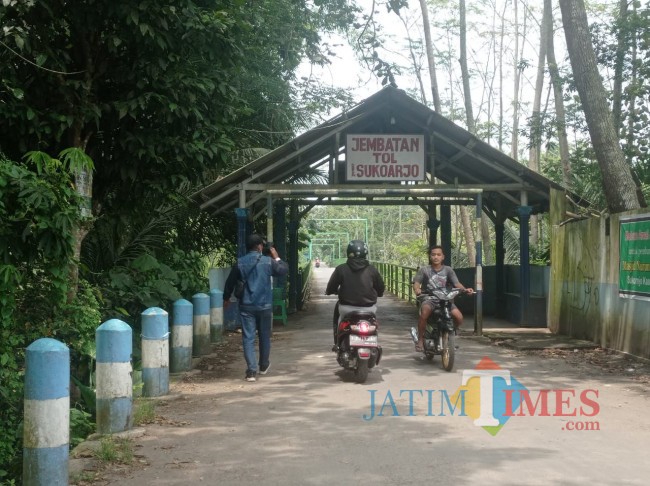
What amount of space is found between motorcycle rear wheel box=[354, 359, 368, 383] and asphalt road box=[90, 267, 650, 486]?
0.56 ft

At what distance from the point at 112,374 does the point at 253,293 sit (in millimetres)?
3275

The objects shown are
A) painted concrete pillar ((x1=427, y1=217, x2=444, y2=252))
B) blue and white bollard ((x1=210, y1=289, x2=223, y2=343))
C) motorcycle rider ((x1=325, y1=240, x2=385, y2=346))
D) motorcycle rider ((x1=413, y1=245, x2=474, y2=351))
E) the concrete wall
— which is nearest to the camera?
motorcycle rider ((x1=325, y1=240, x2=385, y2=346))

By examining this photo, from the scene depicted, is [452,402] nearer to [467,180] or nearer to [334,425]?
[334,425]

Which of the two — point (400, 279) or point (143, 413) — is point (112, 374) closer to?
point (143, 413)

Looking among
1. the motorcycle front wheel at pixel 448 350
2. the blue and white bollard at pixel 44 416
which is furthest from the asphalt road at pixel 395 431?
the blue and white bollard at pixel 44 416

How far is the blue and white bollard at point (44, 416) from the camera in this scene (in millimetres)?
5031

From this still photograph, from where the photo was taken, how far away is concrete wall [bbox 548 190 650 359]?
11086 millimetres

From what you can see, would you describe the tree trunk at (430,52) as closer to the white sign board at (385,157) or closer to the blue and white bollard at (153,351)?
the white sign board at (385,157)

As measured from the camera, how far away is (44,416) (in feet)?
16.6

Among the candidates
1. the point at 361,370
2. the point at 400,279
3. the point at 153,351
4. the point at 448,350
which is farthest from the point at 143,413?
the point at 400,279

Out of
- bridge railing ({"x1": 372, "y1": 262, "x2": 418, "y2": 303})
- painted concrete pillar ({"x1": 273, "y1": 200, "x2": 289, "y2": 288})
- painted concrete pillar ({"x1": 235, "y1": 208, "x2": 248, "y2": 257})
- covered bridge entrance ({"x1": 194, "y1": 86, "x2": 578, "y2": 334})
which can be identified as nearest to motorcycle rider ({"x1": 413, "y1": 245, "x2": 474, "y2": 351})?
covered bridge entrance ({"x1": 194, "y1": 86, "x2": 578, "y2": 334})

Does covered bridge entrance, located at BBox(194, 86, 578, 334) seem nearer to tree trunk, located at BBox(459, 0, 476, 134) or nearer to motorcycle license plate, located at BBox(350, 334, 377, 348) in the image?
motorcycle license plate, located at BBox(350, 334, 377, 348)

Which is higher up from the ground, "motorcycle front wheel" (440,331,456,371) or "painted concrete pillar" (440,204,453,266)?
"painted concrete pillar" (440,204,453,266)

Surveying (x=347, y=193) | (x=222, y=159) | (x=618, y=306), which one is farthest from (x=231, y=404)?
(x=347, y=193)
